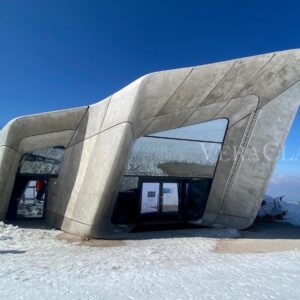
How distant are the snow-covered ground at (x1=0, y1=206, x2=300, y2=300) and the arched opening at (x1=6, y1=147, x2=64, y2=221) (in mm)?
4183

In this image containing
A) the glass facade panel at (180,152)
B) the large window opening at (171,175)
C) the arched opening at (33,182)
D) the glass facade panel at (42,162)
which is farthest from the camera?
the arched opening at (33,182)

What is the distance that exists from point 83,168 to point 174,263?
237 inches

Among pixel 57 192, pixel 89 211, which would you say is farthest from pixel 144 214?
pixel 57 192

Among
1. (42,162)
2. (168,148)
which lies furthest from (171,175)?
(42,162)

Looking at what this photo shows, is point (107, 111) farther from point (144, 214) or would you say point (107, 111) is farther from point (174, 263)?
point (174, 263)

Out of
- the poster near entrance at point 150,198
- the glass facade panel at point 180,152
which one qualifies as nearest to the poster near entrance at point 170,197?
the poster near entrance at point 150,198

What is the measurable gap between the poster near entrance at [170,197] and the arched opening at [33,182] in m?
5.15

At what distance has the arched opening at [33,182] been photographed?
1334cm

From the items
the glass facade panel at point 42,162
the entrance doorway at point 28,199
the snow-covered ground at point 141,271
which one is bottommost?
the snow-covered ground at point 141,271

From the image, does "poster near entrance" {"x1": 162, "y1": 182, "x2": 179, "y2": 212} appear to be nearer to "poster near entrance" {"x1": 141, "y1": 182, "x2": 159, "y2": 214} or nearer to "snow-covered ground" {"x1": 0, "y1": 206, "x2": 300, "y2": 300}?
"poster near entrance" {"x1": 141, "y1": 182, "x2": 159, "y2": 214}

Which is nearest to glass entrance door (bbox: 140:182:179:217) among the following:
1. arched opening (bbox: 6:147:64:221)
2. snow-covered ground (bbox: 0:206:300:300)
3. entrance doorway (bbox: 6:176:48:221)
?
snow-covered ground (bbox: 0:206:300:300)

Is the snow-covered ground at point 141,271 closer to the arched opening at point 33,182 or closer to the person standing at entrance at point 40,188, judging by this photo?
the arched opening at point 33,182

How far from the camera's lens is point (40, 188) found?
14234 mm

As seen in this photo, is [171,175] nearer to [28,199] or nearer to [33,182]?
[33,182]
